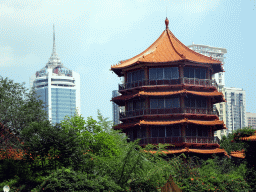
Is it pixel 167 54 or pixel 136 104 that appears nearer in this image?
pixel 167 54

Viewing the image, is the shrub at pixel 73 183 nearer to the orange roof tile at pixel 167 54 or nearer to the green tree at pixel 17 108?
the green tree at pixel 17 108

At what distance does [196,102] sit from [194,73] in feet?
11.3

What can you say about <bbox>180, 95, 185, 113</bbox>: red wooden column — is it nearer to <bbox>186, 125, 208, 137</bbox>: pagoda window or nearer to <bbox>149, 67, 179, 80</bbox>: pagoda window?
<bbox>186, 125, 208, 137</bbox>: pagoda window

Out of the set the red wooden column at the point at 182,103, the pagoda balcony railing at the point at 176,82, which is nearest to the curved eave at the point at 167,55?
the pagoda balcony railing at the point at 176,82

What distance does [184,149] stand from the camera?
53250 millimetres

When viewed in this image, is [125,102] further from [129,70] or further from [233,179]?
[233,179]

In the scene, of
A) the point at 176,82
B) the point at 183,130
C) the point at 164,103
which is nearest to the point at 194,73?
the point at 176,82

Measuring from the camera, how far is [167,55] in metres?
57.1

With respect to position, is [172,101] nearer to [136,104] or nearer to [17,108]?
[136,104]

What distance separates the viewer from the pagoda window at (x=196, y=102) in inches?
2212

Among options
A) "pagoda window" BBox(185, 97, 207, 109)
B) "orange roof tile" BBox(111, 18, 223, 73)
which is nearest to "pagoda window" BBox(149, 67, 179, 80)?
"orange roof tile" BBox(111, 18, 223, 73)

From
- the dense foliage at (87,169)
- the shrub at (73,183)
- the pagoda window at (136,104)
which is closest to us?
the shrub at (73,183)

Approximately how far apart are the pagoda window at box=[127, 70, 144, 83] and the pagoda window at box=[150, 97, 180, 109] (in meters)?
3.16

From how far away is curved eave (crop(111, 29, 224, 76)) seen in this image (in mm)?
56031
